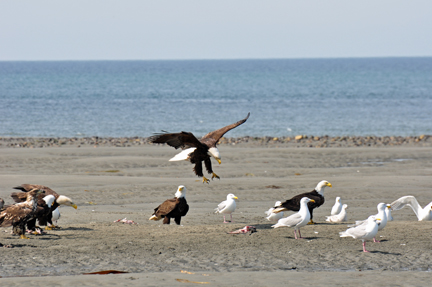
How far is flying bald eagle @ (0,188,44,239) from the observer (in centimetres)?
916

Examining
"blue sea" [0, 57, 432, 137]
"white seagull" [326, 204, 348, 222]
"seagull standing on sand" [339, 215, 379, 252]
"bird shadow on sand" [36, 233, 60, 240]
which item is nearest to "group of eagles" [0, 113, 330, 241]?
"bird shadow on sand" [36, 233, 60, 240]

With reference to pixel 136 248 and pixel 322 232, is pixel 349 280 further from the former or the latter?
pixel 136 248

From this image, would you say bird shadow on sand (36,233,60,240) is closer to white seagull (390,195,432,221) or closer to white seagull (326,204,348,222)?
white seagull (326,204,348,222)

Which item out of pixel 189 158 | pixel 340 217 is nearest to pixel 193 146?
pixel 189 158

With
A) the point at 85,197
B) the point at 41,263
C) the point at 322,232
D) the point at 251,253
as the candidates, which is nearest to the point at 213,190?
the point at 85,197

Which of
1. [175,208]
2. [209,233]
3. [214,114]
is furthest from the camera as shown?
[214,114]

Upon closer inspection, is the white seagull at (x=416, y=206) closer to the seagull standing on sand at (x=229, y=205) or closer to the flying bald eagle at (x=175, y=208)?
the seagull standing on sand at (x=229, y=205)

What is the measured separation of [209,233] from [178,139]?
215 cm

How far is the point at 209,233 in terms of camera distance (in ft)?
33.6

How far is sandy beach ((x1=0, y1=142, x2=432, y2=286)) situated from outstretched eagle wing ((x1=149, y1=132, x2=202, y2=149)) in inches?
67.8

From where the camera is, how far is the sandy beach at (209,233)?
A: 7.83 metres

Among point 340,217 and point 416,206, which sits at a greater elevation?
point 416,206

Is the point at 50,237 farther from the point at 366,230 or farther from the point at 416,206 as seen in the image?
the point at 416,206

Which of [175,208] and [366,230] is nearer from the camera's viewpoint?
[366,230]
